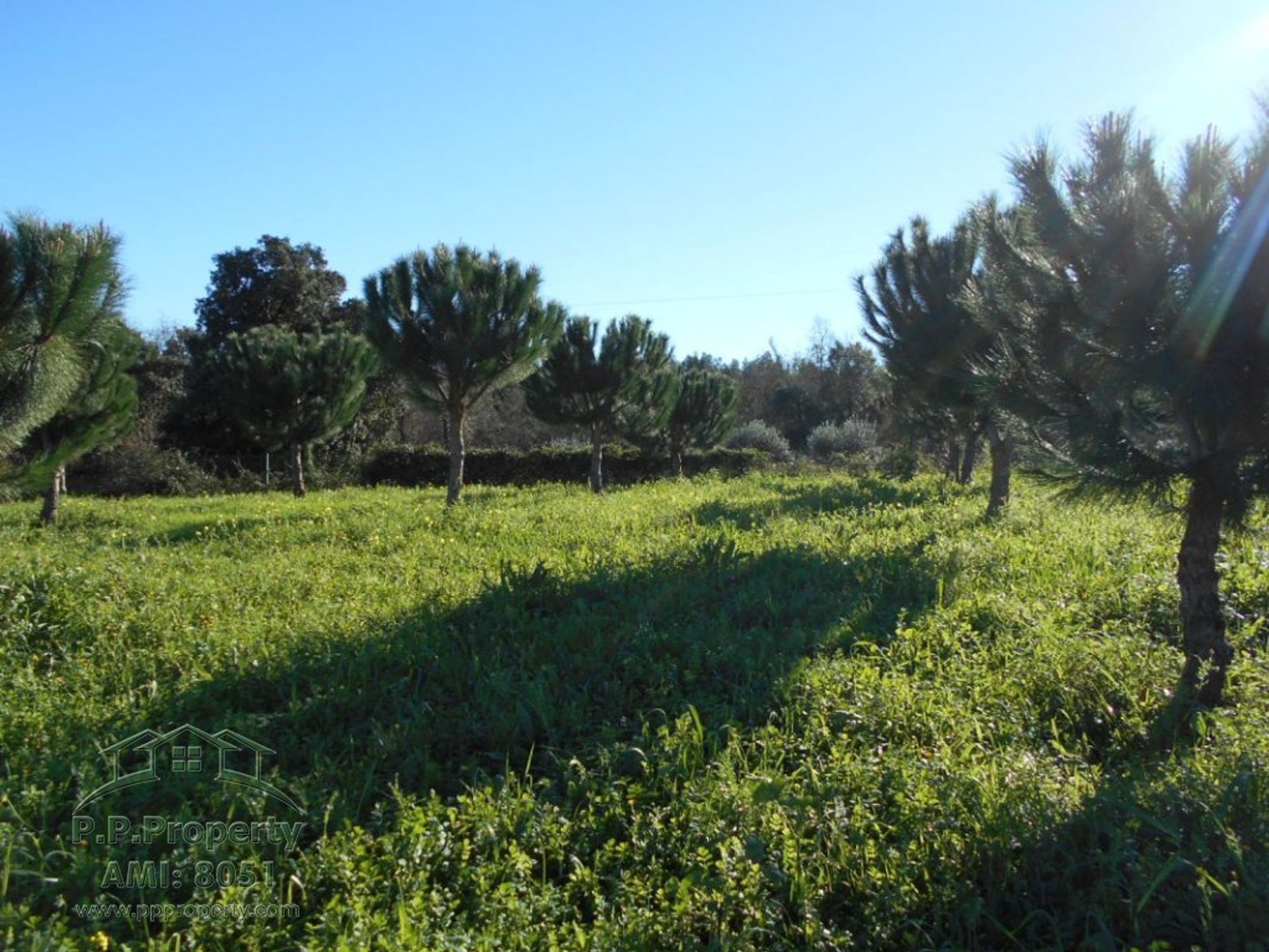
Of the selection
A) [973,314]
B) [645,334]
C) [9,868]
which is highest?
[645,334]

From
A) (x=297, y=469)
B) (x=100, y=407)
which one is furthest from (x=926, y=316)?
(x=297, y=469)

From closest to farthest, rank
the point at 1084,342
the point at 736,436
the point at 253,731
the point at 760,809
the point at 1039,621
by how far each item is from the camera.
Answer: the point at 760,809 → the point at 253,731 → the point at 1084,342 → the point at 1039,621 → the point at 736,436

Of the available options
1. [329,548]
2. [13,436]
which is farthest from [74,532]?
[13,436]

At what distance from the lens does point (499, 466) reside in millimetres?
21891

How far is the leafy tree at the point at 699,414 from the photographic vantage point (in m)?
22.5

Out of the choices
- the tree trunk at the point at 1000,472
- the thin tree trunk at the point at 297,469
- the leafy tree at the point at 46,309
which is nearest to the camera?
the leafy tree at the point at 46,309

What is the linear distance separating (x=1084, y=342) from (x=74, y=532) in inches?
444

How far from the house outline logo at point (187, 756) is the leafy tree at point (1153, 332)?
4007 millimetres

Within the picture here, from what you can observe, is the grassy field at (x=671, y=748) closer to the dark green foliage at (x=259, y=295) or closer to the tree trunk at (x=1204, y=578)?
the tree trunk at (x=1204, y=578)

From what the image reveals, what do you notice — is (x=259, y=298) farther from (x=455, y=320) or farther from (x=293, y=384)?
(x=455, y=320)

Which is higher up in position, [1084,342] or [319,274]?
[319,274]

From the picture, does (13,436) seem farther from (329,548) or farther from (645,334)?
(645,334)

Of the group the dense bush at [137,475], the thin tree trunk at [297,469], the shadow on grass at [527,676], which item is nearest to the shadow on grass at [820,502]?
the shadow on grass at [527,676]

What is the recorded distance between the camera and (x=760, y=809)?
9.00ft
